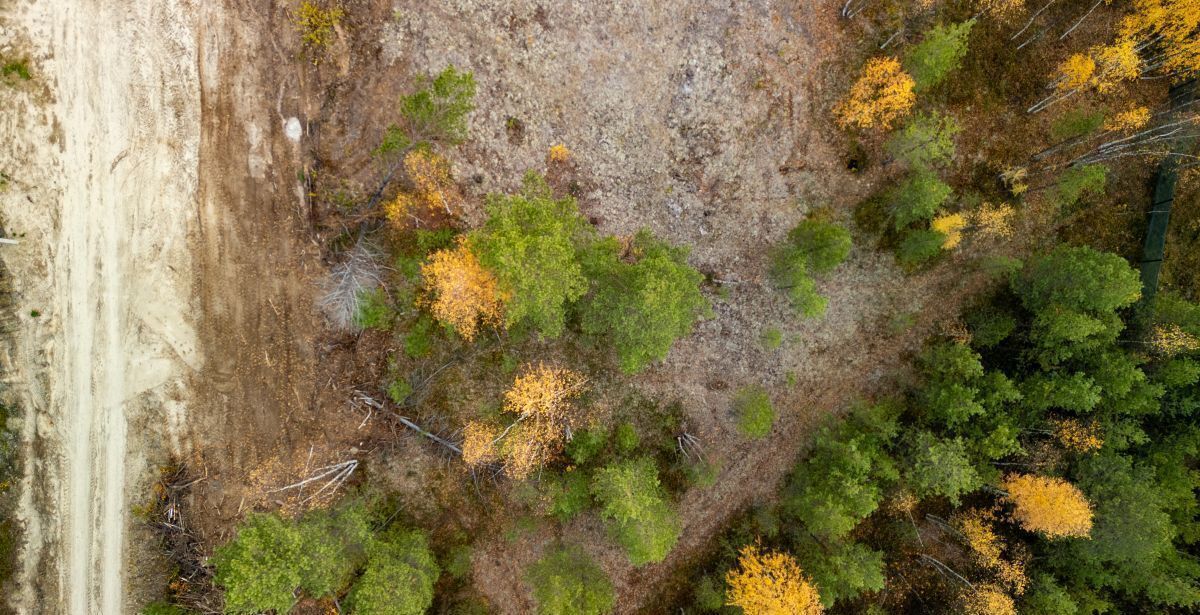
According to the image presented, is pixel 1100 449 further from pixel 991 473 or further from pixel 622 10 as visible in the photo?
pixel 622 10

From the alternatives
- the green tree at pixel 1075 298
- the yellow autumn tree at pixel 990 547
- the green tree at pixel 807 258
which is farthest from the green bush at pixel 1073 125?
the yellow autumn tree at pixel 990 547

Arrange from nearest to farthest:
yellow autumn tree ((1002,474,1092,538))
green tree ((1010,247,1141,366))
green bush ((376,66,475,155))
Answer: green tree ((1010,247,1141,366))
green bush ((376,66,475,155))
yellow autumn tree ((1002,474,1092,538))

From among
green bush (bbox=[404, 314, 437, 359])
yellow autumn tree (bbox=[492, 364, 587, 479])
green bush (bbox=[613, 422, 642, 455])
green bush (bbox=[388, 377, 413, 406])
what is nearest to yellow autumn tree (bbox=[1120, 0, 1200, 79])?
green bush (bbox=[613, 422, 642, 455])

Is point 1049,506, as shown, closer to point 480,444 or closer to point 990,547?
point 990,547

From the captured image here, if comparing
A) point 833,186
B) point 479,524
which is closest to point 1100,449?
point 833,186

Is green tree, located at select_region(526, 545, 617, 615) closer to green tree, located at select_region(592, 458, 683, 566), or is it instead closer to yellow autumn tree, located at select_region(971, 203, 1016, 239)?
green tree, located at select_region(592, 458, 683, 566)

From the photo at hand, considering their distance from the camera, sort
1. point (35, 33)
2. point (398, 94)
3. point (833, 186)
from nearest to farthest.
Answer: point (35, 33)
point (398, 94)
point (833, 186)
